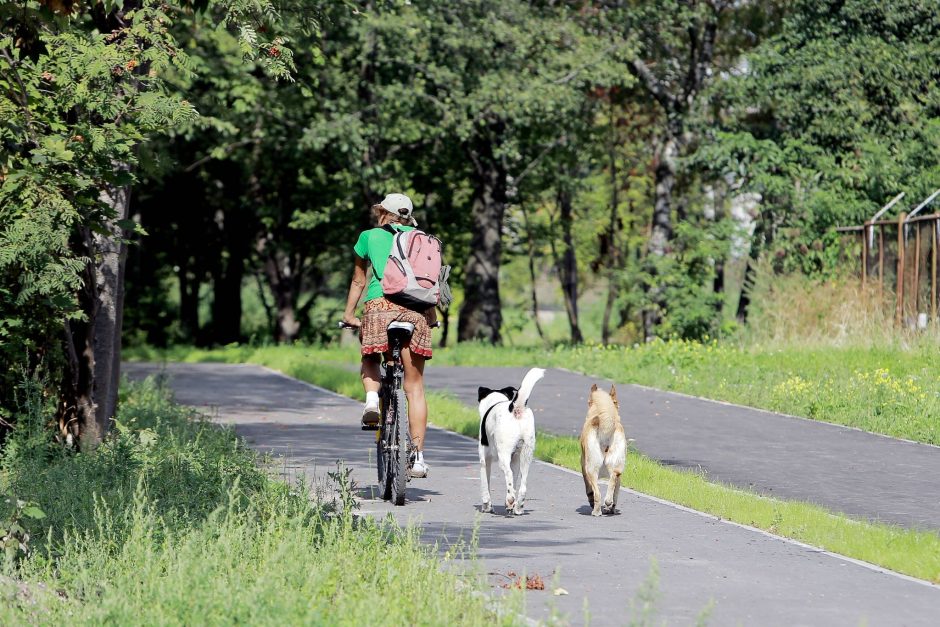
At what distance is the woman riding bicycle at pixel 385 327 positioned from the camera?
34.2ft

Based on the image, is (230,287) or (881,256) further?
(230,287)

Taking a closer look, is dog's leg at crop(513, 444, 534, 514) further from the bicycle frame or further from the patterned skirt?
the patterned skirt

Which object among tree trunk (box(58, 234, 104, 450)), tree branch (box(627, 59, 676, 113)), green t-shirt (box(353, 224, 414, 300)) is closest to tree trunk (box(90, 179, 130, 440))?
tree trunk (box(58, 234, 104, 450))

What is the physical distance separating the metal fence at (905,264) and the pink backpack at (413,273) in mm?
13558

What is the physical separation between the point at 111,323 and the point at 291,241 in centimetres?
2834

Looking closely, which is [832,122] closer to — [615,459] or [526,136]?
[526,136]

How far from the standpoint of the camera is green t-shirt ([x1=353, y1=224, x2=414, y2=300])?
10.5 metres

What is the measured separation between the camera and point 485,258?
36.9 meters

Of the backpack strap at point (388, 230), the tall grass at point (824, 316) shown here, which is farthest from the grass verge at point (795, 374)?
the backpack strap at point (388, 230)

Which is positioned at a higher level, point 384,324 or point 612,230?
point 612,230

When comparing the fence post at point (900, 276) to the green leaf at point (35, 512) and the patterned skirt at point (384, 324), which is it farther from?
the green leaf at point (35, 512)

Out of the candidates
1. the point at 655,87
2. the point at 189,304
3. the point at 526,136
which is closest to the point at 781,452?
the point at 655,87

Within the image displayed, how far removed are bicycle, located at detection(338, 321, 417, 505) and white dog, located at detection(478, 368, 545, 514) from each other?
0.61 metres

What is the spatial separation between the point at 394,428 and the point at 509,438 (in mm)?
988
